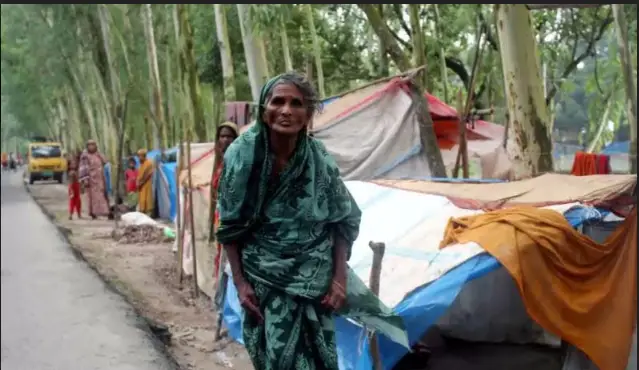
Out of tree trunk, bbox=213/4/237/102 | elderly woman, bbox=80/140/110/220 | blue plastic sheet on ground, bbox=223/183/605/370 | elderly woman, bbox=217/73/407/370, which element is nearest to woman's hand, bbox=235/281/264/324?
elderly woman, bbox=217/73/407/370

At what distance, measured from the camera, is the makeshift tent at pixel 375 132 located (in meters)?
8.28

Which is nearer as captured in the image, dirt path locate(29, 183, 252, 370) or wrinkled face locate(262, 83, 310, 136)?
wrinkled face locate(262, 83, 310, 136)

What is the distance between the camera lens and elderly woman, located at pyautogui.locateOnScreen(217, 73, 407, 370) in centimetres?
275

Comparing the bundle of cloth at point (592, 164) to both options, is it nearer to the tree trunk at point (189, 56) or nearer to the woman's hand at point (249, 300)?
the woman's hand at point (249, 300)

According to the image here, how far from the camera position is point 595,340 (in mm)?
4215

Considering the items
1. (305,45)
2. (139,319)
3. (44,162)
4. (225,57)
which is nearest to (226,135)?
(139,319)

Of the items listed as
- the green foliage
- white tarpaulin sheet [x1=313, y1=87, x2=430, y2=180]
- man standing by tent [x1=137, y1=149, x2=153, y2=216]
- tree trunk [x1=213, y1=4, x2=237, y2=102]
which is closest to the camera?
white tarpaulin sheet [x1=313, y1=87, x2=430, y2=180]

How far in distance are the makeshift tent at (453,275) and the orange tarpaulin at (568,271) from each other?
0.11m

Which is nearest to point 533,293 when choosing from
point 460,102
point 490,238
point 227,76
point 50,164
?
point 490,238

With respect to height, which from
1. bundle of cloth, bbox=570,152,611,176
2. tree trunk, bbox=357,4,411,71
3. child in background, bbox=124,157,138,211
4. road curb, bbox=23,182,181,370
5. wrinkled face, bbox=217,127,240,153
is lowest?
road curb, bbox=23,182,181,370

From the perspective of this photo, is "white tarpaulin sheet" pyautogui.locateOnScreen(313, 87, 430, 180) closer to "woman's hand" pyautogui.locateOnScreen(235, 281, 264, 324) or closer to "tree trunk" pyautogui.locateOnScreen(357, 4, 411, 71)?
"tree trunk" pyautogui.locateOnScreen(357, 4, 411, 71)

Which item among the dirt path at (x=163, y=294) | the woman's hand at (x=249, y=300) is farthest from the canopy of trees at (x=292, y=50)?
the woman's hand at (x=249, y=300)

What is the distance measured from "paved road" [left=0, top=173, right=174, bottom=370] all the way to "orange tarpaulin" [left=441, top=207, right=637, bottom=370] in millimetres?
2478

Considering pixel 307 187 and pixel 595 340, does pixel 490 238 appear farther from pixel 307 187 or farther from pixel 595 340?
pixel 307 187
